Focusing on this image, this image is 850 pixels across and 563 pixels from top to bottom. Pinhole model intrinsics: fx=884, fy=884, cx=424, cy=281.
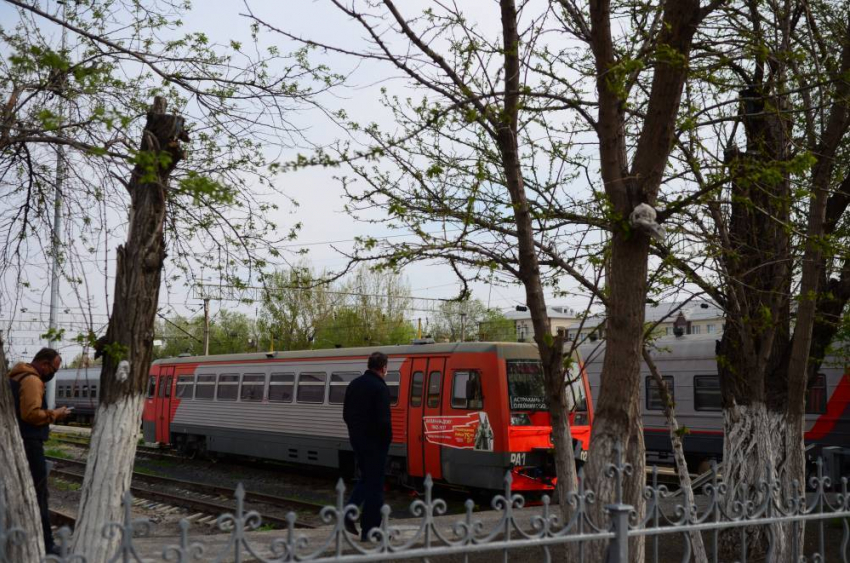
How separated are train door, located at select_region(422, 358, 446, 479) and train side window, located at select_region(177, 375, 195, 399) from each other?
10.4 m

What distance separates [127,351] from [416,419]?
1132 centimetres

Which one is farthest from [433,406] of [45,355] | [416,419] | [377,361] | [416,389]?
[45,355]

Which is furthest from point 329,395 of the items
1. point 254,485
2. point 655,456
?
point 655,456

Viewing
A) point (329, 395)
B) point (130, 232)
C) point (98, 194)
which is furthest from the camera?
point (329, 395)

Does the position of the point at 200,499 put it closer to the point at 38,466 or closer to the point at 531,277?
the point at 38,466

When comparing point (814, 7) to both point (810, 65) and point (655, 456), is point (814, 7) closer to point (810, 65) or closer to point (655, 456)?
point (810, 65)

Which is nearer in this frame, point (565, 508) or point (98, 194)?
point (565, 508)

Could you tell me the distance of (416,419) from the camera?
16.2 m

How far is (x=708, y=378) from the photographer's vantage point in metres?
19.6

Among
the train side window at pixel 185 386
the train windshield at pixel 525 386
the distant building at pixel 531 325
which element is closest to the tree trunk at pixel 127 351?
the distant building at pixel 531 325

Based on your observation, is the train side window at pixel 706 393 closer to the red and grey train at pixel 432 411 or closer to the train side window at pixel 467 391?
the red and grey train at pixel 432 411

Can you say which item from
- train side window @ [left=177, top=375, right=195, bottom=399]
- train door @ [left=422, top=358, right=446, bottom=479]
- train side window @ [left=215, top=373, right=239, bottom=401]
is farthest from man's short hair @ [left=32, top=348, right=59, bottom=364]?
train side window @ [left=177, top=375, right=195, bottom=399]

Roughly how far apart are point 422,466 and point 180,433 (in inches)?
459

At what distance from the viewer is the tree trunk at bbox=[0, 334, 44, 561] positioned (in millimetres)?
4531
